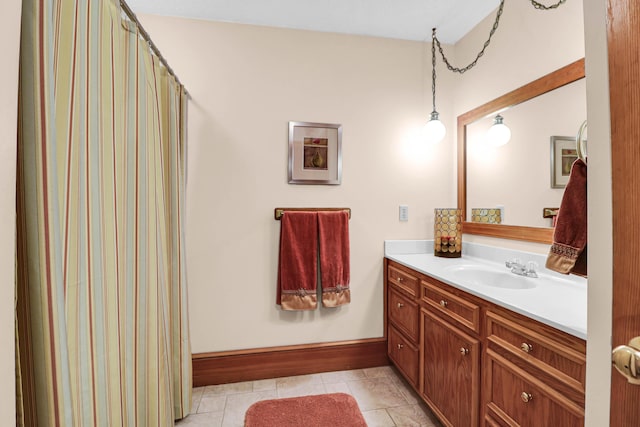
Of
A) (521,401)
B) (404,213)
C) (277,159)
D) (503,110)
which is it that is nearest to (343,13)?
(277,159)

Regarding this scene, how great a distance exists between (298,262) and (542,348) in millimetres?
1370

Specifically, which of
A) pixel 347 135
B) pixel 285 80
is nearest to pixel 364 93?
pixel 347 135

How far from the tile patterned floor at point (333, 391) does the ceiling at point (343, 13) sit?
2441mm

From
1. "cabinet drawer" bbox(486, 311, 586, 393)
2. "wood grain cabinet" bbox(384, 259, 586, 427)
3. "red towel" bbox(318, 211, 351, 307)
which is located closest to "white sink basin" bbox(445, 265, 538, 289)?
"wood grain cabinet" bbox(384, 259, 586, 427)

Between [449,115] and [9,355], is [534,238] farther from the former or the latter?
[9,355]

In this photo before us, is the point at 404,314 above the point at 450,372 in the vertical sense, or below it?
above

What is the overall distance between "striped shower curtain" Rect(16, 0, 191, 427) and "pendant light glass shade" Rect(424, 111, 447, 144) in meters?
1.71

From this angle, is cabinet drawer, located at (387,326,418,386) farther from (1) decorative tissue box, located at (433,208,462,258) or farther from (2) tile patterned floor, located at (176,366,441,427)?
(1) decorative tissue box, located at (433,208,462,258)

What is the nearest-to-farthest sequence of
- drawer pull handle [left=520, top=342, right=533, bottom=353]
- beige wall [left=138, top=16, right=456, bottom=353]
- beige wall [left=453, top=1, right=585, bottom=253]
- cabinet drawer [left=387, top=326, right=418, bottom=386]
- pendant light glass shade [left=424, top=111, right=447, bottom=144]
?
drawer pull handle [left=520, top=342, right=533, bottom=353] → beige wall [left=453, top=1, right=585, bottom=253] → cabinet drawer [left=387, top=326, right=418, bottom=386] → beige wall [left=138, top=16, right=456, bottom=353] → pendant light glass shade [left=424, top=111, right=447, bottom=144]

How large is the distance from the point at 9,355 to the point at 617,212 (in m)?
1.07

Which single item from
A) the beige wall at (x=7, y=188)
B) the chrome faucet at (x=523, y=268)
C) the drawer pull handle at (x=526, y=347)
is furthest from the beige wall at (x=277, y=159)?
the beige wall at (x=7, y=188)

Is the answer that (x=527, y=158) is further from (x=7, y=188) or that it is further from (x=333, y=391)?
(x=7, y=188)

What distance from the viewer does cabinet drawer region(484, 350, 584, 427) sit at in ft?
2.99

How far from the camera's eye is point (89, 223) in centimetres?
83
